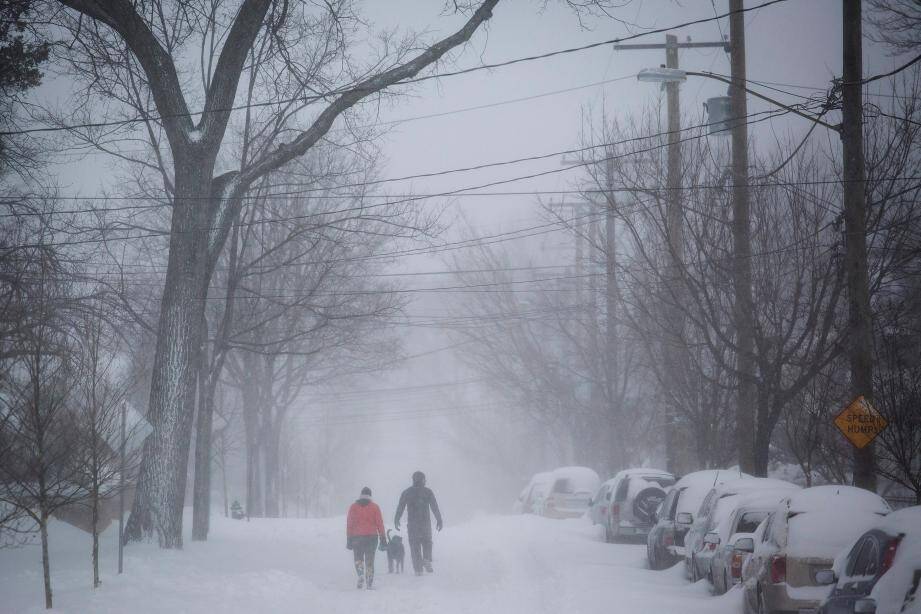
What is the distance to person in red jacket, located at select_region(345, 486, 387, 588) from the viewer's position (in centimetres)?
1588

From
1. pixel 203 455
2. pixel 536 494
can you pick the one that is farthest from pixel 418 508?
pixel 536 494

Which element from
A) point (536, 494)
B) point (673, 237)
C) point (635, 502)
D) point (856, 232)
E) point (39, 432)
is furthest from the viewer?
point (536, 494)

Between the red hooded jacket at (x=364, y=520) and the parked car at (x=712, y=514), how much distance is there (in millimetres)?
5146

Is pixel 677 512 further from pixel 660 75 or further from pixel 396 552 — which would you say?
pixel 660 75

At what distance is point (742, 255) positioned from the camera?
17.2 metres

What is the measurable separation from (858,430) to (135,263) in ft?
69.6

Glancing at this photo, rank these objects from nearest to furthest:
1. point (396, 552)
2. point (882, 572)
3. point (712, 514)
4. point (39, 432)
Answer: point (882, 572) < point (39, 432) < point (712, 514) < point (396, 552)

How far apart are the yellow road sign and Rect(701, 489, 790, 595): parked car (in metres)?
1.22

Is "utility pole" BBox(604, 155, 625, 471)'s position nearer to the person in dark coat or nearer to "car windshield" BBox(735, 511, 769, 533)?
the person in dark coat

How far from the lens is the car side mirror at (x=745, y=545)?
11.3 meters

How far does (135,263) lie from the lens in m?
27.8

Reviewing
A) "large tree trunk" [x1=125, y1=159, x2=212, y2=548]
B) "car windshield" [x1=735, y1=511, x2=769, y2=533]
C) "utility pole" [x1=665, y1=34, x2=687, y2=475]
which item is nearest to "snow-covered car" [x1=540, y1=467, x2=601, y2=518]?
"utility pole" [x1=665, y1=34, x2=687, y2=475]

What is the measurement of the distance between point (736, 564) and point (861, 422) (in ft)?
8.88

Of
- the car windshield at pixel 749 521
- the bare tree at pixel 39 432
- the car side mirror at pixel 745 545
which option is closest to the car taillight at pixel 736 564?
the car windshield at pixel 749 521
